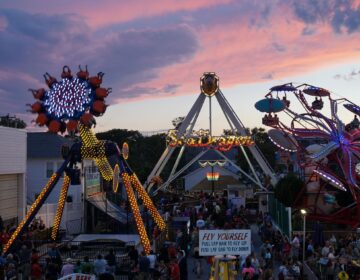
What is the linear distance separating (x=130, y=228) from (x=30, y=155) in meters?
13.7

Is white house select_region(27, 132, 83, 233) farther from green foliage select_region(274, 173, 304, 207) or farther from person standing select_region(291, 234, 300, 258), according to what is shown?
person standing select_region(291, 234, 300, 258)

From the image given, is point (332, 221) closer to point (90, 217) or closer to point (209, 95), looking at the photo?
point (90, 217)

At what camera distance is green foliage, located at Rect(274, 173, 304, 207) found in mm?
36312

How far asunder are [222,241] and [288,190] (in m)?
23.2

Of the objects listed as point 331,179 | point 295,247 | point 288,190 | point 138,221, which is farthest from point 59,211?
point 288,190

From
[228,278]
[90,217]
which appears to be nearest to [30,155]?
[90,217]

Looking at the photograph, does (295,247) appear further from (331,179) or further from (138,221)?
(331,179)

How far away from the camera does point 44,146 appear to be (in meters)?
41.2

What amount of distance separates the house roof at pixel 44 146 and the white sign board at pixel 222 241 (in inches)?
1093

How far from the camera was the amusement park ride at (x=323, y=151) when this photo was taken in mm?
31516

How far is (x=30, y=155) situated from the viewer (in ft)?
132

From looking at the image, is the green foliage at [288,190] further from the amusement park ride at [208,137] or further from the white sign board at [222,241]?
the white sign board at [222,241]

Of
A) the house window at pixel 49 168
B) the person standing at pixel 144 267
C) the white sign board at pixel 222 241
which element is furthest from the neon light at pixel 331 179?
the house window at pixel 49 168

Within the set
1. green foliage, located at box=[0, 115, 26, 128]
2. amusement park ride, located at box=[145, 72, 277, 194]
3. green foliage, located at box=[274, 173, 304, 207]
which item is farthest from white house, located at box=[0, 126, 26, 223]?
amusement park ride, located at box=[145, 72, 277, 194]
